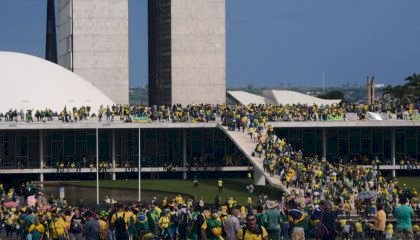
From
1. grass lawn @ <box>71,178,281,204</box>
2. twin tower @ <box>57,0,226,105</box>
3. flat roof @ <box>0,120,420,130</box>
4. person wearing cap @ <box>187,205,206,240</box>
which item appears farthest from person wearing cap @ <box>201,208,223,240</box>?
twin tower @ <box>57,0,226,105</box>

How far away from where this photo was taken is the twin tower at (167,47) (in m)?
103

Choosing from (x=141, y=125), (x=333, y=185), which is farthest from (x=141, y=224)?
(x=141, y=125)

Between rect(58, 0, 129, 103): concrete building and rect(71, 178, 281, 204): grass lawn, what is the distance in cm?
3053

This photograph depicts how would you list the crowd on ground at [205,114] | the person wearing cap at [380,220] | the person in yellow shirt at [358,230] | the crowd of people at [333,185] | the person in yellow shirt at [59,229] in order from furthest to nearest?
the crowd on ground at [205,114], the crowd of people at [333,185], the person in yellow shirt at [358,230], the person in yellow shirt at [59,229], the person wearing cap at [380,220]

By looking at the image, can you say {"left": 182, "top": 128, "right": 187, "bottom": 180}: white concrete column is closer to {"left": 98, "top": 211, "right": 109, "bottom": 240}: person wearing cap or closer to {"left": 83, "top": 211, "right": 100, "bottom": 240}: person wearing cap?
{"left": 98, "top": 211, "right": 109, "bottom": 240}: person wearing cap

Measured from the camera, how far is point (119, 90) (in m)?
105

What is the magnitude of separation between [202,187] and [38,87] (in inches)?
928

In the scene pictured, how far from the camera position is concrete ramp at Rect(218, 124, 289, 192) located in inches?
2359

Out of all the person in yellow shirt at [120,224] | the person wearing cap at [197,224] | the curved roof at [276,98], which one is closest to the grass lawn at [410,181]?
the person in yellow shirt at [120,224]

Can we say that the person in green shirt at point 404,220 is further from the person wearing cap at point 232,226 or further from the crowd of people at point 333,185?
the crowd of people at point 333,185

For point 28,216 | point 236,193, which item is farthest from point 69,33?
point 28,216

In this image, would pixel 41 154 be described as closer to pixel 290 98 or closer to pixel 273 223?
pixel 273 223

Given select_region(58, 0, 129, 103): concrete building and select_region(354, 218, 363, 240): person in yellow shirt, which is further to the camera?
select_region(58, 0, 129, 103): concrete building

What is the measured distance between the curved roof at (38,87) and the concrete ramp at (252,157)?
17056mm
